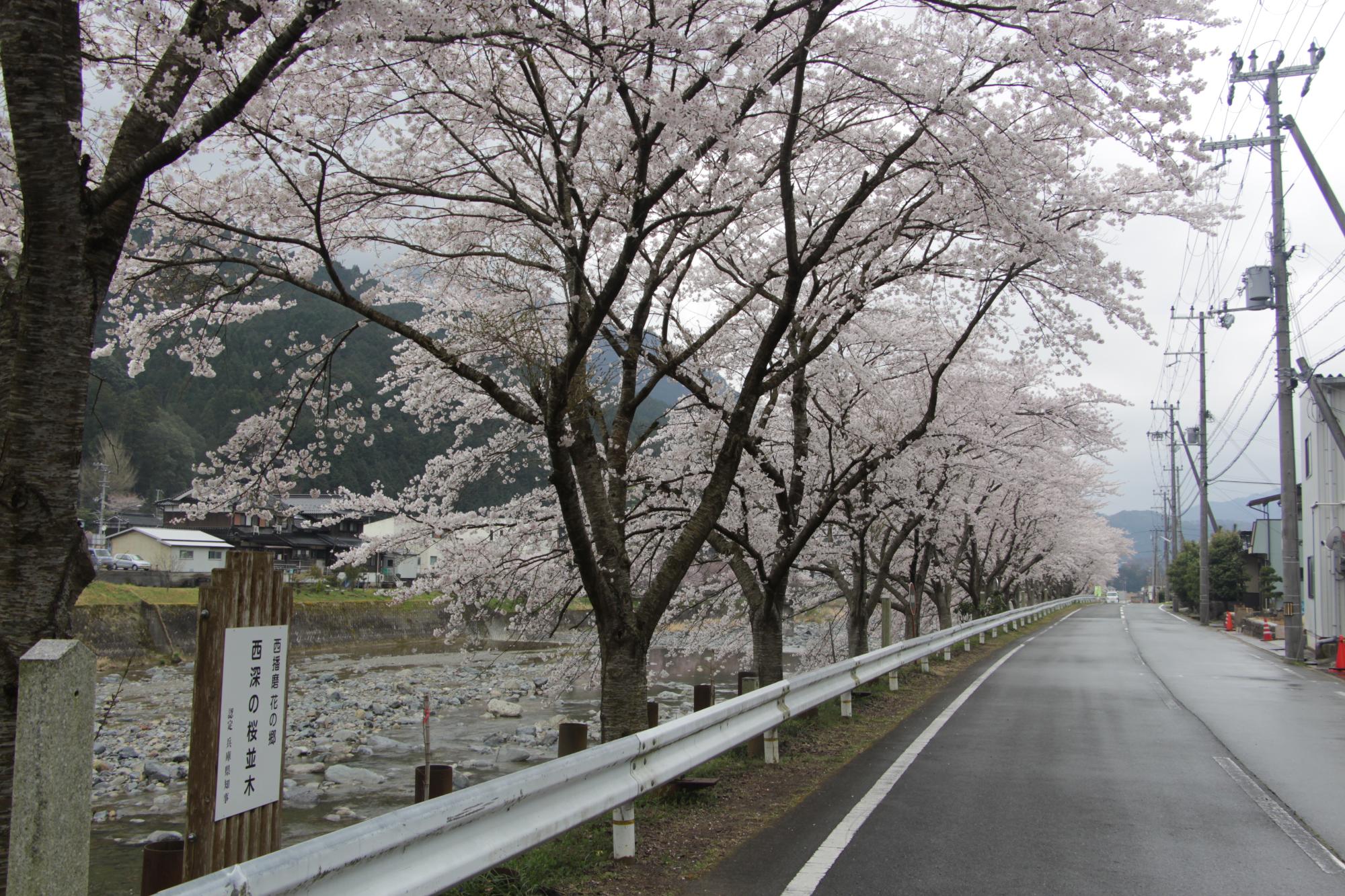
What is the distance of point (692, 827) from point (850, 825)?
42.1 inches

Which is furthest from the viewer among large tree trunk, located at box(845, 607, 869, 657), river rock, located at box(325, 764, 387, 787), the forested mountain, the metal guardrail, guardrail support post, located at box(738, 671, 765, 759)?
the forested mountain

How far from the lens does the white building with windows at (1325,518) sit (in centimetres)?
2236

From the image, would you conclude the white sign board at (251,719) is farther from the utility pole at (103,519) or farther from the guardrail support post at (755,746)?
the utility pole at (103,519)

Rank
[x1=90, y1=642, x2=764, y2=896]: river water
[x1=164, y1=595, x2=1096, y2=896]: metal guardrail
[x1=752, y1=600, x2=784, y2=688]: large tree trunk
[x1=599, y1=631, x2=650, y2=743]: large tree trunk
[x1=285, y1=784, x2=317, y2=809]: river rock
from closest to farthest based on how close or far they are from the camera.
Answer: [x1=164, y1=595, x2=1096, y2=896]: metal guardrail, [x1=599, y1=631, x2=650, y2=743]: large tree trunk, [x1=752, y1=600, x2=784, y2=688]: large tree trunk, [x1=90, y1=642, x2=764, y2=896]: river water, [x1=285, y1=784, x2=317, y2=809]: river rock

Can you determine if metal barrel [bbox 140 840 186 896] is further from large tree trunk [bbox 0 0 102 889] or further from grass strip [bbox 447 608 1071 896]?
grass strip [bbox 447 608 1071 896]

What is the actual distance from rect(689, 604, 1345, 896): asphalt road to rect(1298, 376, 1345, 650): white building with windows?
11.1 metres

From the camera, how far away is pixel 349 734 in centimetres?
1981

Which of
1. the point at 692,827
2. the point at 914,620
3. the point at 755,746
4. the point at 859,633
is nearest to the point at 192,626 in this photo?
the point at 914,620

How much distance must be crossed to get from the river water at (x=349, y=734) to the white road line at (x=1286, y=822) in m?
7.45

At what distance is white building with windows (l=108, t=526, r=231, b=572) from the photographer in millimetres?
49594

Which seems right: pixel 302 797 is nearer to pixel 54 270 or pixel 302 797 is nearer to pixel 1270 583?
pixel 54 270

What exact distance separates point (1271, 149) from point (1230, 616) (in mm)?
19639

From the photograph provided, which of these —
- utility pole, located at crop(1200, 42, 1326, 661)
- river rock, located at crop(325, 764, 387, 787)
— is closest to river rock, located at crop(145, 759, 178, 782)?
river rock, located at crop(325, 764, 387, 787)

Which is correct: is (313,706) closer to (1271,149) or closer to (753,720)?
(753,720)
